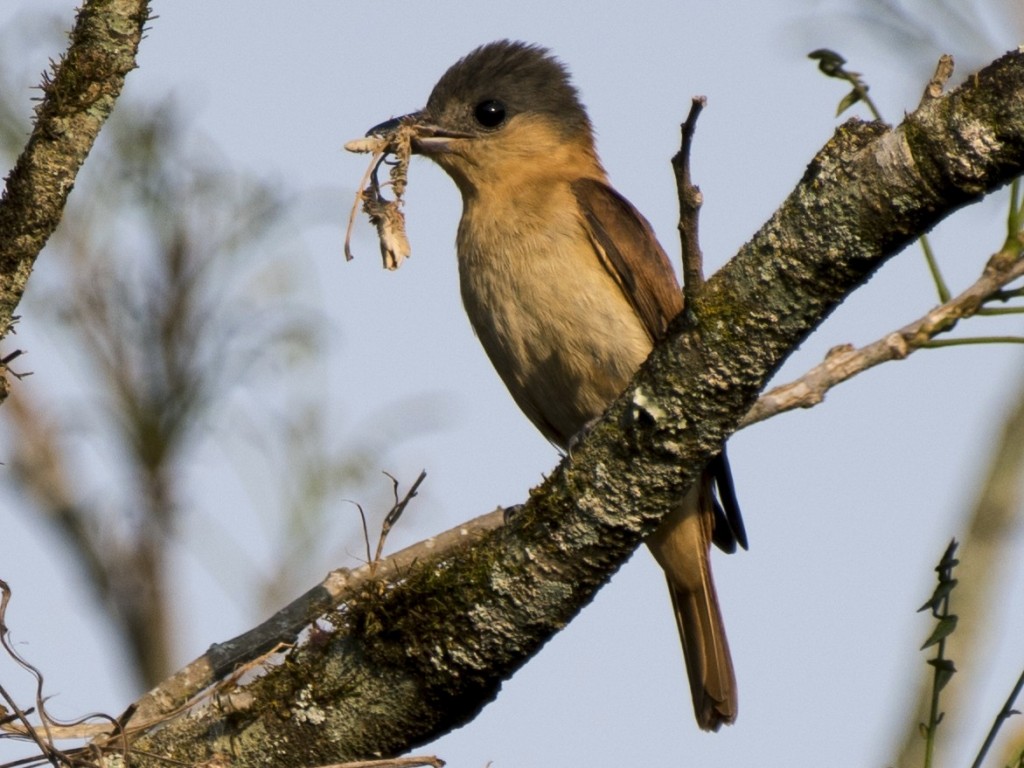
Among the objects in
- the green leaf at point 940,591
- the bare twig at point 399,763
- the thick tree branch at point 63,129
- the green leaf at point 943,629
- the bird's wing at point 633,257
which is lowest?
the green leaf at point 943,629

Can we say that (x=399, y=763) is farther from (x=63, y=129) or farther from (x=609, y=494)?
(x=63, y=129)

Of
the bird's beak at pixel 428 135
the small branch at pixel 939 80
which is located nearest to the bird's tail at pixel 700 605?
the bird's beak at pixel 428 135

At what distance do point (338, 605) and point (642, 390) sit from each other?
113 centimetres

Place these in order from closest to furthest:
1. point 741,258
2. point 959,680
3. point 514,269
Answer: point 741,258
point 959,680
point 514,269

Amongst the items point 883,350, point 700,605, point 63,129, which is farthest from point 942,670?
point 700,605

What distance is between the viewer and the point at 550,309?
5.05 m

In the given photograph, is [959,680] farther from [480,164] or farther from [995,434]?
[480,164]

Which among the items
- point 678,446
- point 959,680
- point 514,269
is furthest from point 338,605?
point 959,680

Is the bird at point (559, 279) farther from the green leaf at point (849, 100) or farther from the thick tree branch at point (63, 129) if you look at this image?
the thick tree branch at point (63, 129)

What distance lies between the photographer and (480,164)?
588 centimetres

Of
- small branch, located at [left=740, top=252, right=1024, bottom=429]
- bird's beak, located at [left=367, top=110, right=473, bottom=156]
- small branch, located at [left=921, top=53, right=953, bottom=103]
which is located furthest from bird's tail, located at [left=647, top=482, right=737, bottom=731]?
small branch, located at [left=921, top=53, right=953, bottom=103]

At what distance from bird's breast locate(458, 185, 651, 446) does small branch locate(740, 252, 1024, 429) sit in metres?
0.81

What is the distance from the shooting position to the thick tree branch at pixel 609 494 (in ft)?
8.75

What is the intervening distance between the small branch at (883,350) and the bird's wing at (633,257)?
81 cm
